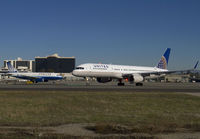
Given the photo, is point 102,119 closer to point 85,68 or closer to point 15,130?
point 15,130

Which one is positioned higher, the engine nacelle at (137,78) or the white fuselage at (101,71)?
the white fuselage at (101,71)

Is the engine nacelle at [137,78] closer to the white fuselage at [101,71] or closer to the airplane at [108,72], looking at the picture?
the airplane at [108,72]

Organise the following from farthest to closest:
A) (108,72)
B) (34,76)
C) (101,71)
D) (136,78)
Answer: (34,76) → (108,72) → (101,71) → (136,78)

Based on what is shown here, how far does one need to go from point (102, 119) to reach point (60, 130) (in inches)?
144

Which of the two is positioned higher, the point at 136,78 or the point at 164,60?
the point at 164,60

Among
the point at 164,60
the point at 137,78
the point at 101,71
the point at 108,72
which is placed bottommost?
the point at 137,78

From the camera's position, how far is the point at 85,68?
2121 inches

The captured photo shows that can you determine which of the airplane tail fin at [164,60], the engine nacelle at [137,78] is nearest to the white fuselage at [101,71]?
the engine nacelle at [137,78]

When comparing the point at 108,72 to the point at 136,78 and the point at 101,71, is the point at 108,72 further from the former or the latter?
the point at 136,78

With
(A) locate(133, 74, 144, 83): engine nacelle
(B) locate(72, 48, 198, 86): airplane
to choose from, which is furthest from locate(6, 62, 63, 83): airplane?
(A) locate(133, 74, 144, 83): engine nacelle

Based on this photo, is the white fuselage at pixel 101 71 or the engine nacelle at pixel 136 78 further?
the engine nacelle at pixel 136 78

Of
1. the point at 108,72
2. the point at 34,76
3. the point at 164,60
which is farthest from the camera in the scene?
the point at 34,76

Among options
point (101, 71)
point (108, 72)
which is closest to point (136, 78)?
point (108, 72)

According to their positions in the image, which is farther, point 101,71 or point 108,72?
point 108,72
